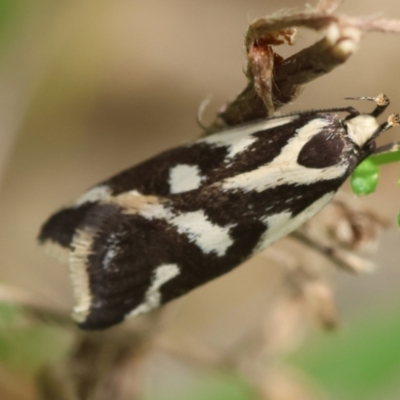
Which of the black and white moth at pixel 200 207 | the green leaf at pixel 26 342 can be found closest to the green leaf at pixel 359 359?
the green leaf at pixel 26 342

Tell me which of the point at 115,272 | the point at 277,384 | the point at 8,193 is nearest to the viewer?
the point at 115,272

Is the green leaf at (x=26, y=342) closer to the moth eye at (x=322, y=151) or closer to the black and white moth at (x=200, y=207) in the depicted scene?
the black and white moth at (x=200, y=207)

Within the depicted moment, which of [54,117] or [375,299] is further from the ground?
[54,117]

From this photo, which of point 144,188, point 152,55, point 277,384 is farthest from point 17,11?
point 277,384

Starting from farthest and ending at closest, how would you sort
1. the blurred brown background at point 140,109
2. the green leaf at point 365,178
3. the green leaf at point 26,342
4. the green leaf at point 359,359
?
the blurred brown background at point 140,109 → the green leaf at point 359,359 → the green leaf at point 26,342 → the green leaf at point 365,178

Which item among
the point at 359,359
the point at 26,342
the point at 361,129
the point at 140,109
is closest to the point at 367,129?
the point at 361,129

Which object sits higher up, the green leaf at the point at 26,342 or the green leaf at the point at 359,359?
the green leaf at the point at 26,342

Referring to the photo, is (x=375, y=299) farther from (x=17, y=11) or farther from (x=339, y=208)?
(x=17, y=11)
